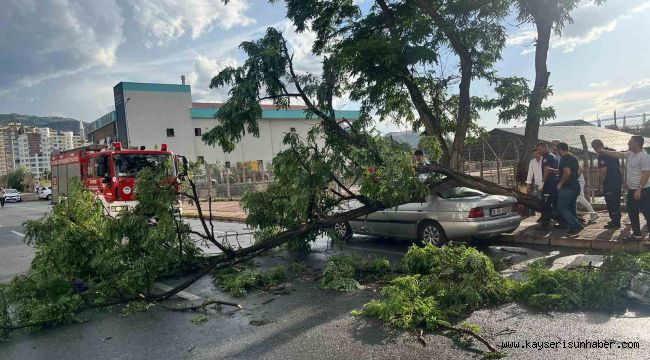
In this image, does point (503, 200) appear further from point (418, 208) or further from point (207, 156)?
point (207, 156)

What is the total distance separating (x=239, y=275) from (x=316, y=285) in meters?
1.18

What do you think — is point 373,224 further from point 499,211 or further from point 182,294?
point 182,294

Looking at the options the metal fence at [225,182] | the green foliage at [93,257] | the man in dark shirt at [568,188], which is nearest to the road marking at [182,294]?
the green foliage at [93,257]

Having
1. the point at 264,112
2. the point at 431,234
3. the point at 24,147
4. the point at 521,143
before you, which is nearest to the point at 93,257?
the point at 431,234

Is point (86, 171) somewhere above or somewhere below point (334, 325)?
above

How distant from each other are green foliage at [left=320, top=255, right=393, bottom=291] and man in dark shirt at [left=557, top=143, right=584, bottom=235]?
413 centimetres

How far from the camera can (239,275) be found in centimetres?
685

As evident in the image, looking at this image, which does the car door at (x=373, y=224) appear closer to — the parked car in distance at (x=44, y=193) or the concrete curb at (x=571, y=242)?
the concrete curb at (x=571, y=242)

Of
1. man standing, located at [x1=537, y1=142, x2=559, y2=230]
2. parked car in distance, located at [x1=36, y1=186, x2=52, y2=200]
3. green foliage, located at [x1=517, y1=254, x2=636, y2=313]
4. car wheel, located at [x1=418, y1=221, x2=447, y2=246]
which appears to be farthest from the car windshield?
parked car in distance, located at [x1=36, y1=186, x2=52, y2=200]

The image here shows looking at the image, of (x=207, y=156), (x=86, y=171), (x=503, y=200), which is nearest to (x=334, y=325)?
(x=503, y=200)

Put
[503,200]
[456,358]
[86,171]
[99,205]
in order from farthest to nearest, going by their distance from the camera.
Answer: [86,171] < [503,200] < [99,205] < [456,358]

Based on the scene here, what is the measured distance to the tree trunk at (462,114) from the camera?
36.9 feet

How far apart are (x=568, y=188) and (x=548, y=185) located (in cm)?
86

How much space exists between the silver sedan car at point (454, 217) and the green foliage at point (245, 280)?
1919 millimetres
